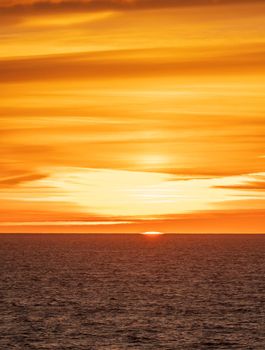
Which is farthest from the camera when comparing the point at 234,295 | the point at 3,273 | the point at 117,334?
the point at 3,273

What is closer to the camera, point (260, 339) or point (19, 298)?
point (260, 339)

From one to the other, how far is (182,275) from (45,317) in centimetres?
7894

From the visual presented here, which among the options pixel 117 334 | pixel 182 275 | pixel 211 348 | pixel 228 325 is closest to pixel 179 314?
pixel 228 325

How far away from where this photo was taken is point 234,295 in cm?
13912

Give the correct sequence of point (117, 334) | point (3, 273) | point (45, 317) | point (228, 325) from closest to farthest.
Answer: point (117, 334) → point (228, 325) → point (45, 317) → point (3, 273)

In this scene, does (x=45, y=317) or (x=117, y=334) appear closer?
(x=117, y=334)

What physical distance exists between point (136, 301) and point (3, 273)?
203ft

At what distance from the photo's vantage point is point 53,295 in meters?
139

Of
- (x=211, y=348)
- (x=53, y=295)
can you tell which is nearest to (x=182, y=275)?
(x=53, y=295)

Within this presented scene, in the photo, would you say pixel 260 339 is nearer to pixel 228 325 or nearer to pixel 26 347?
pixel 228 325

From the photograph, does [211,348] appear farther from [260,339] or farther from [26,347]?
[26,347]

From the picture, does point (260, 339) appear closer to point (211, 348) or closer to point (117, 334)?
point (211, 348)

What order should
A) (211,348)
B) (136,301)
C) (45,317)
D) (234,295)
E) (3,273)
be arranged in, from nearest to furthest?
1. (211,348)
2. (45,317)
3. (136,301)
4. (234,295)
5. (3,273)

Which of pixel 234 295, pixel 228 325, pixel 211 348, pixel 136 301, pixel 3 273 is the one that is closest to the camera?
pixel 211 348
